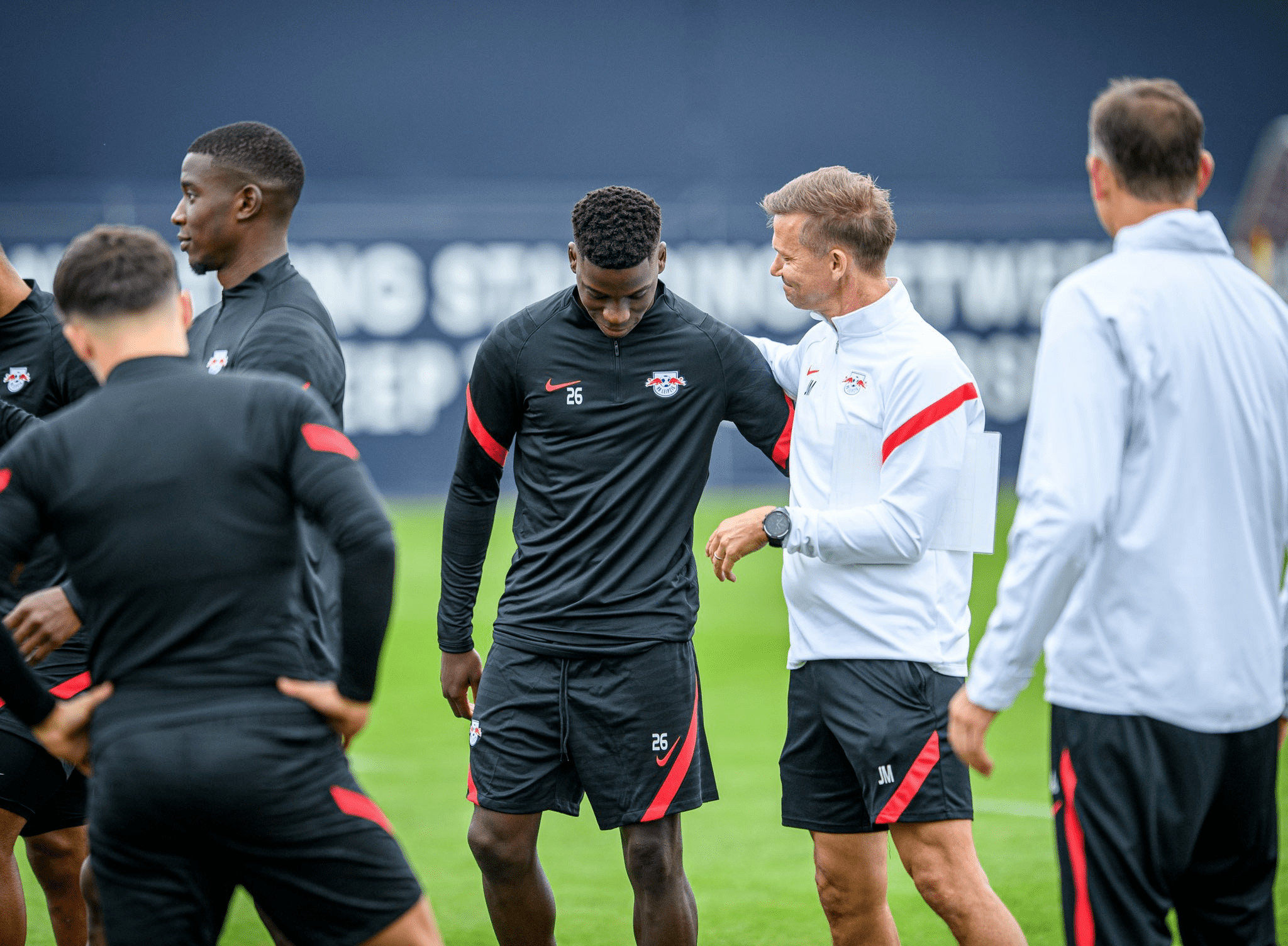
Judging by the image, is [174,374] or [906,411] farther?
[906,411]

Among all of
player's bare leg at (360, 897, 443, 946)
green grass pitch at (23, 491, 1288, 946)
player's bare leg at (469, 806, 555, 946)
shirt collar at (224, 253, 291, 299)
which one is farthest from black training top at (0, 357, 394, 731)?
green grass pitch at (23, 491, 1288, 946)

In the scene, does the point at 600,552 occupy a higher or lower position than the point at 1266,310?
lower

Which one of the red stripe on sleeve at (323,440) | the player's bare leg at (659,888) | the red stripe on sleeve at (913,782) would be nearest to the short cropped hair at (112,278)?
the red stripe on sleeve at (323,440)

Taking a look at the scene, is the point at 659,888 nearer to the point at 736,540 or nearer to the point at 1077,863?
the point at 736,540

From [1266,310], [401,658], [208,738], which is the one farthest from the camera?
[401,658]

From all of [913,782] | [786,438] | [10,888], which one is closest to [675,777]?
[913,782]

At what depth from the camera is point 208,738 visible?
2.32m

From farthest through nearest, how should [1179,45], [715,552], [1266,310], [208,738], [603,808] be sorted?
[1179,45] < [603,808] < [715,552] < [1266,310] < [208,738]

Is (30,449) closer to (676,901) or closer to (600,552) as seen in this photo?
(600,552)

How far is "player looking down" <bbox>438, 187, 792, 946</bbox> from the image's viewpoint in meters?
3.47

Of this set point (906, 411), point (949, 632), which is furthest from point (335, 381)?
point (949, 632)

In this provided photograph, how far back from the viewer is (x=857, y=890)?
3.38 metres

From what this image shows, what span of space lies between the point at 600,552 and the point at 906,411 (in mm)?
852

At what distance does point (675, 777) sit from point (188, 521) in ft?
5.23
